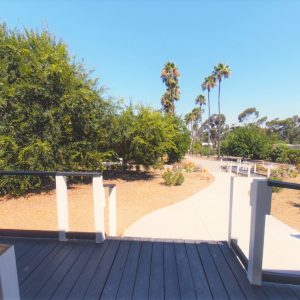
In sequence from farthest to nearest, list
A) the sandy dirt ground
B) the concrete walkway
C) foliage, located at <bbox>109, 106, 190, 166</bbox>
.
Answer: foliage, located at <bbox>109, 106, 190, 166</bbox>
the sandy dirt ground
the concrete walkway

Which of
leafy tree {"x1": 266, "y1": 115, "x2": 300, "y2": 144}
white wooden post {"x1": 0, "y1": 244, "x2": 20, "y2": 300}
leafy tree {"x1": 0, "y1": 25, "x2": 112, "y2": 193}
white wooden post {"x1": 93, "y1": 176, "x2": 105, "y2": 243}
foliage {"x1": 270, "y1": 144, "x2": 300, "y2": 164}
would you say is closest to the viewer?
white wooden post {"x1": 0, "y1": 244, "x2": 20, "y2": 300}

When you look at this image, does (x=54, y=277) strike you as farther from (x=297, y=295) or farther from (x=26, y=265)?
(x=297, y=295)

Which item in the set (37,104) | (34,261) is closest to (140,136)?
(37,104)

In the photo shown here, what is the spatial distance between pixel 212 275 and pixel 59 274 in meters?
1.62

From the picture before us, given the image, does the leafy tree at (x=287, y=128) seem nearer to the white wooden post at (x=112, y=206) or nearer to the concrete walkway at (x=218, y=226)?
the concrete walkway at (x=218, y=226)

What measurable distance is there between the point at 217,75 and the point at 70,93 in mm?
27699

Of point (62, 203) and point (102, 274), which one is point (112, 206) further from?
point (102, 274)

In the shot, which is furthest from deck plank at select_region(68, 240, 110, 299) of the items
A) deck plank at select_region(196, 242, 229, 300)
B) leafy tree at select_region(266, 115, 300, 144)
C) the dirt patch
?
leafy tree at select_region(266, 115, 300, 144)

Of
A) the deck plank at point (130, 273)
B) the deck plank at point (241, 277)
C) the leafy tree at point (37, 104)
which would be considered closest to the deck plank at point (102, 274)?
the deck plank at point (130, 273)

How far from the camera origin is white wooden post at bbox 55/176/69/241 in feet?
10.1

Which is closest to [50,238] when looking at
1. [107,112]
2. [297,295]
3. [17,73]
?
[297,295]

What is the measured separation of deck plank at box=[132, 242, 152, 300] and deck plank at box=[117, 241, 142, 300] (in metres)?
0.04

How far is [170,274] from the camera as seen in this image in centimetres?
241

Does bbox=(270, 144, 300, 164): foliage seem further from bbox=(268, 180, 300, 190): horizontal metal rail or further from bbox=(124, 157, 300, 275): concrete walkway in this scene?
bbox=(268, 180, 300, 190): horizontal metal rail
